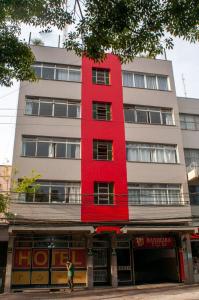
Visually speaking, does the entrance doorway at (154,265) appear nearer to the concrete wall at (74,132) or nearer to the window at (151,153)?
the concrete wall at (74,132)

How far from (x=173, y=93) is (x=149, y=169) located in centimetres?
723

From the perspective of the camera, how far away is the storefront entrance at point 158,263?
21867 mm

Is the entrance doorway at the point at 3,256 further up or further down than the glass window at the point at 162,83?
further down

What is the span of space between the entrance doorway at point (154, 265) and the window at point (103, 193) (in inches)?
178

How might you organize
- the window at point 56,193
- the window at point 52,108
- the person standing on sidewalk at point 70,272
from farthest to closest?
the window at point 52,108 < the window at point 56,193 < the person standing on sidewalk at point 70,272

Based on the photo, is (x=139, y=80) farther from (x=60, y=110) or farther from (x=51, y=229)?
(x=51, y=229)

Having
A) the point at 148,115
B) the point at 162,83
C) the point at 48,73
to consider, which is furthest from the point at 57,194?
the point at 162,83

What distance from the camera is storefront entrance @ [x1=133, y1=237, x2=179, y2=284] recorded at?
2187cm

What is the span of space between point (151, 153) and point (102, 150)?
3.82 m

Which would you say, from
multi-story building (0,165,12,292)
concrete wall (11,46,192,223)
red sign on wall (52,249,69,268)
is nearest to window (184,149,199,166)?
concrete wall (11,46,192,223)

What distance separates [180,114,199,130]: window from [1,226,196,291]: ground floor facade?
9141 millimetres

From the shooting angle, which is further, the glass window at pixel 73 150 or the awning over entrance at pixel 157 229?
the glass window at pixel 73 150

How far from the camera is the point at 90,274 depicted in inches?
786

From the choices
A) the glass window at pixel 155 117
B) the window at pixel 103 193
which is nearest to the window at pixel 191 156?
the glass window at pixel 155 117
